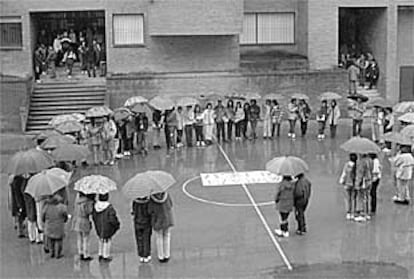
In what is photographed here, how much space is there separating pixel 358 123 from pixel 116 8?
1386cm

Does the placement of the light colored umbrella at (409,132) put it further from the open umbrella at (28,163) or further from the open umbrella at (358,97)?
the open umbrella at (358,97)

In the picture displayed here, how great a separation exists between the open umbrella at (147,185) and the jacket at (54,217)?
1567 millimetres

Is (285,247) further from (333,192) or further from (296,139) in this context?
(296,139)

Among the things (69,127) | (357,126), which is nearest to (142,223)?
(69,127)

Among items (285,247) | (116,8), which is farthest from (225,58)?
(285,247)

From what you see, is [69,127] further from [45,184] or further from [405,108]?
[405,108]

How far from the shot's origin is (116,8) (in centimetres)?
3759

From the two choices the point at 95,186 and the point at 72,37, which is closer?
the point at 95,186

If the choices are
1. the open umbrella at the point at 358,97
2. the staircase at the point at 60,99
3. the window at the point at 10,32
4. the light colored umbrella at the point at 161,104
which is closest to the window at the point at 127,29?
the staircase at the point at 60,99

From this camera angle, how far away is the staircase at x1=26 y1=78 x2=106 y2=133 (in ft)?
111

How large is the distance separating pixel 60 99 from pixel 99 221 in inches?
790

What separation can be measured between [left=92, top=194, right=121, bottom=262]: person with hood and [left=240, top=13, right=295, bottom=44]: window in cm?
2650

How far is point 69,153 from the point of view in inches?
770

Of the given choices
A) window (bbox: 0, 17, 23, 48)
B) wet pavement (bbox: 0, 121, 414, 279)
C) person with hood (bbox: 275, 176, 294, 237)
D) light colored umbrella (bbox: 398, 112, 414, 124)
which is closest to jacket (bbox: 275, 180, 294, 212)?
person with hood (bbox: 275, 176, 294, 237)
